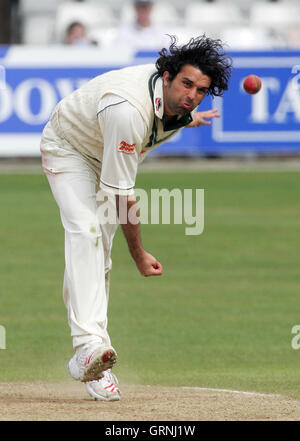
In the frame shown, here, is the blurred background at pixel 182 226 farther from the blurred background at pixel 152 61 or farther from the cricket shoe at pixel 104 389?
the cricket shoe at pixel 104 389

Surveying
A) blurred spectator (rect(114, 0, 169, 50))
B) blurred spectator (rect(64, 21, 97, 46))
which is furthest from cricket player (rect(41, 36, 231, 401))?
blurred spectator (rect(64, 21, 97, 46))

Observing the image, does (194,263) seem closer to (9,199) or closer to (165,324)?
(165,324)

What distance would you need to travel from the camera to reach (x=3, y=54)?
17859 millimetres

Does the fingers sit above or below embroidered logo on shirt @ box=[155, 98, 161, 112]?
below

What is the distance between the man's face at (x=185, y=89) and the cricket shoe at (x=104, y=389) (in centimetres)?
164

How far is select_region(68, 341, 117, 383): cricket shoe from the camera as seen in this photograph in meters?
6.12

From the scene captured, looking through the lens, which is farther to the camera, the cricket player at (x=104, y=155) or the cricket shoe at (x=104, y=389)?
the cricket shoe at (x=104, y=389)

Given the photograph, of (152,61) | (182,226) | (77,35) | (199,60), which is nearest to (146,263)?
(199,60)

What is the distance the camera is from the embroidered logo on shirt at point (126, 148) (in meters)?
6.05

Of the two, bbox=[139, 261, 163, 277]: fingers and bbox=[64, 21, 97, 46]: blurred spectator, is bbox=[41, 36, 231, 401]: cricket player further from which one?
bbox=[64, 21, 97, 46]: blurred spectator

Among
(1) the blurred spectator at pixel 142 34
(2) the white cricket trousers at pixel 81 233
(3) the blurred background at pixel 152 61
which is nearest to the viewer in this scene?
(2) the white cricket trousers at pixel 81 233

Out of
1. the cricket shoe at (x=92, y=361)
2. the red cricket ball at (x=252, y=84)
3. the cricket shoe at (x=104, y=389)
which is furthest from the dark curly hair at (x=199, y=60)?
the cricket shoe at (x=104, y=389)

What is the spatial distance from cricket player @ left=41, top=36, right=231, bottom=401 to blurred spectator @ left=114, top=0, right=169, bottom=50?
12148mm

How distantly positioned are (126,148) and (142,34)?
42.8ft
